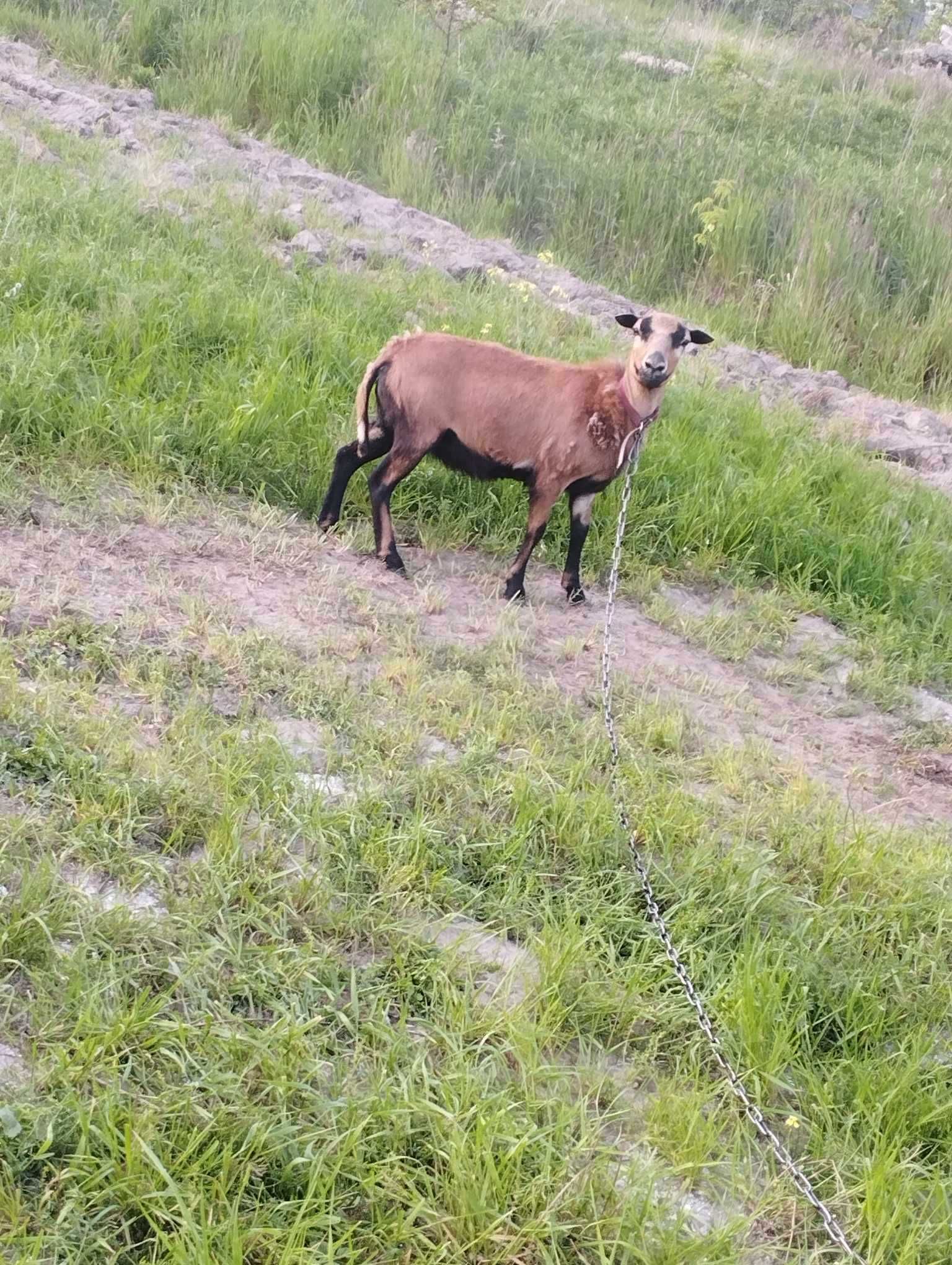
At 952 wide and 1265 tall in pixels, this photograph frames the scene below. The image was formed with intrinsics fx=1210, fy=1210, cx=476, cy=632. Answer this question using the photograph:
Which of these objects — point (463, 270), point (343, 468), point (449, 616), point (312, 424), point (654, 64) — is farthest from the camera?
point (654, 64)

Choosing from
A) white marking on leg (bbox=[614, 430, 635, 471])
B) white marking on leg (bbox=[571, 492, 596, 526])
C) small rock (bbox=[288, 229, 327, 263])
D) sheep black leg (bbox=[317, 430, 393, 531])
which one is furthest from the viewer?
small rock (bbox=[288, 229, 327, 263])

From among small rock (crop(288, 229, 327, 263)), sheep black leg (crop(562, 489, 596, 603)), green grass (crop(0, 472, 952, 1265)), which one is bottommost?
green grass (crop(0, 472, 952, 1265))

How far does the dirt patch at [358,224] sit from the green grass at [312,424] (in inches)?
33.9

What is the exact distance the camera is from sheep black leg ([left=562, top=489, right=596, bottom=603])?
5.79 meters

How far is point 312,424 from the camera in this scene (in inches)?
239

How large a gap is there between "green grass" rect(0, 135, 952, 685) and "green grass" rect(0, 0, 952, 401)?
124 inches

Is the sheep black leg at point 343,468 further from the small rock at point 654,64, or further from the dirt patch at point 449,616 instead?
the small rock at point 654,64

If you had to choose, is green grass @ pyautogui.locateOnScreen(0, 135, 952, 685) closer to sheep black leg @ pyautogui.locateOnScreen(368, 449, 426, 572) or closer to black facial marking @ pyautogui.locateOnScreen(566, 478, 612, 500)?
sheep black leg @ pyautogui.locateOnScreen(368, 449, 426, 572)

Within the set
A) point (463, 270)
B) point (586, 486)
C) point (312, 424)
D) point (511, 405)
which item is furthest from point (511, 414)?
point (463, 270)

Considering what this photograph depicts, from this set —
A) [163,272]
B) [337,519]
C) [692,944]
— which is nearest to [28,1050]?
[692,944]

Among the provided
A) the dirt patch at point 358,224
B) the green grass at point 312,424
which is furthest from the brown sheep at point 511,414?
the dirt patch at point 358,224

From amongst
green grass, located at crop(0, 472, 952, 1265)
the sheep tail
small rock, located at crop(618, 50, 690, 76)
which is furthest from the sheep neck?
small rock, located at crop(618, 50, 690, 76)

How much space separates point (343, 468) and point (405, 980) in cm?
316

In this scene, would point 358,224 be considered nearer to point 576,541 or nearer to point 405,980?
point 576,541
